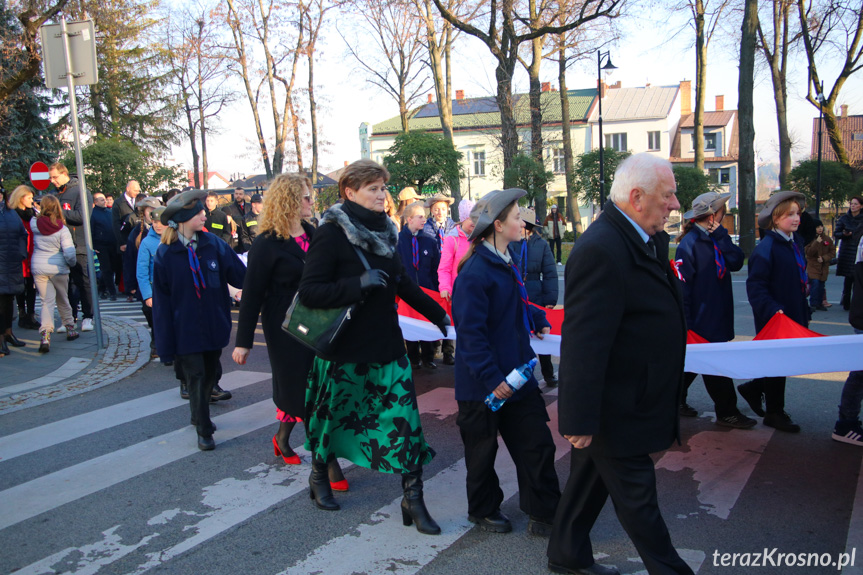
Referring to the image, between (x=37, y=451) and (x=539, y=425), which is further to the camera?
(x=37, y=451)

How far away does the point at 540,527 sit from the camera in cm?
377

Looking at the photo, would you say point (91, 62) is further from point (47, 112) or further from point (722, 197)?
point (47, 112)

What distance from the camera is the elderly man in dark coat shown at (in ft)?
9.05

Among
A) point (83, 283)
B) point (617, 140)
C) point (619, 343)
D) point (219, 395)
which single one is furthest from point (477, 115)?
point (619, 343)

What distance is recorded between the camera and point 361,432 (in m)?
4.02

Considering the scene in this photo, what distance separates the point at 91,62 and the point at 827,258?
11.9 m

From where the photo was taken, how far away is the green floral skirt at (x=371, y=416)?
3902 mm

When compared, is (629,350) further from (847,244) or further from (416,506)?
(847,244)

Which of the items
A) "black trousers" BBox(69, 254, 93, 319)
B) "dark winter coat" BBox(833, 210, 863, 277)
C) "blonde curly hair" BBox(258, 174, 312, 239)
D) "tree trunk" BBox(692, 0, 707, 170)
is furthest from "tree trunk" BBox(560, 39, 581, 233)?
"blonde curly hair" BBox(258, 174, 312, 239)

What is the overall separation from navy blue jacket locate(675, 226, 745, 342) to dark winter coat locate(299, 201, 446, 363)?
2789 millimetres

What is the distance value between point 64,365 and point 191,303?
4.06 metres

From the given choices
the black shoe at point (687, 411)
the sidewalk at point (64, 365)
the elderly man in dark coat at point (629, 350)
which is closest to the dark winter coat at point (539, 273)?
the black shoe at point (687, 411)

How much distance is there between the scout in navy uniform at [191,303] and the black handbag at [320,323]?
6.24 feet

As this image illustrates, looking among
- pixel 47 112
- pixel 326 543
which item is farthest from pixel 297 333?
pixel 47 112
